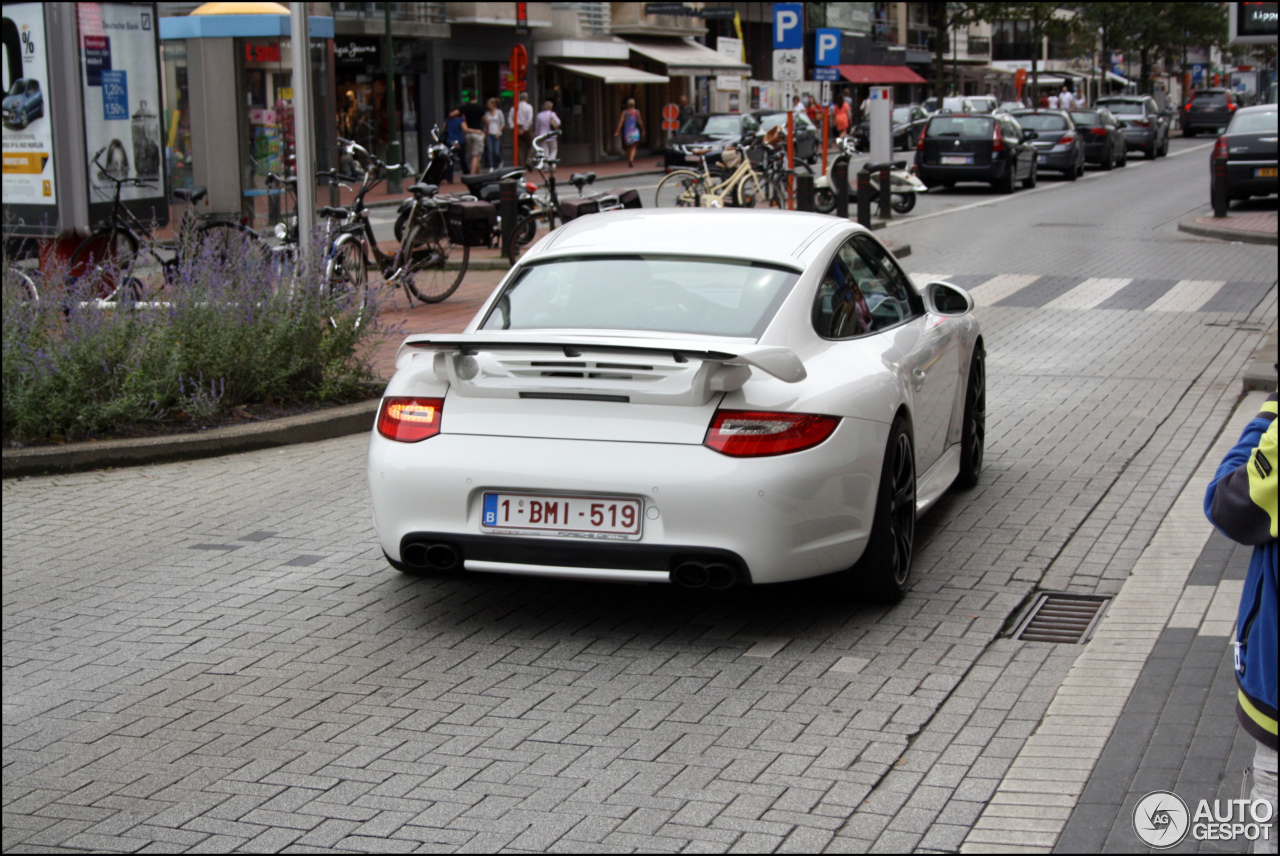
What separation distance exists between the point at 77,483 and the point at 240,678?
331 centimetres

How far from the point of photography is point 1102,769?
13.3 feet

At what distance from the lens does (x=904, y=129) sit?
50406 mm

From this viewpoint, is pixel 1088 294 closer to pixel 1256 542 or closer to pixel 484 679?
pixel 484 679

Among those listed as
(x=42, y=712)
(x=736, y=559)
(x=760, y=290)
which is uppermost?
(x=760, y=290)

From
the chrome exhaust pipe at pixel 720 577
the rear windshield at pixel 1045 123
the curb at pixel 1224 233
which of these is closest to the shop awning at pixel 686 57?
the rear windshield at pixel 1045 123

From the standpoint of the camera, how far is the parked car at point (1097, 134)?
125ft

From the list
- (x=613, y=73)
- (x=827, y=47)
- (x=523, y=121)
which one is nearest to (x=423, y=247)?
(x=827, y=47)

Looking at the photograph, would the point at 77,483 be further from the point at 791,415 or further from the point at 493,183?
the point at 493,183

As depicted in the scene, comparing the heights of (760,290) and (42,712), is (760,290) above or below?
above

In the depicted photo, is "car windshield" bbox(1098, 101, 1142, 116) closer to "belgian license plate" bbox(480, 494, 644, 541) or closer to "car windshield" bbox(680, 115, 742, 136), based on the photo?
"car windshield" bbox(680, 115, 742, 136)

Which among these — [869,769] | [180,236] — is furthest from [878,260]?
[180,236]

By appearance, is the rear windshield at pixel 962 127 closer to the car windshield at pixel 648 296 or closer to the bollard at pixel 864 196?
the bollard at pixel 864 196

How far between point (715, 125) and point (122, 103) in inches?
1060

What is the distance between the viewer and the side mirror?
698 cm
